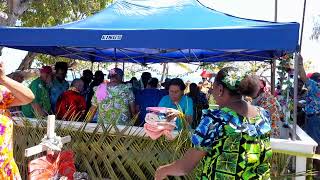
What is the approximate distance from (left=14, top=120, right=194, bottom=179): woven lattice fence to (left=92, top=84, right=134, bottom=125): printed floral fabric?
2.16 feet

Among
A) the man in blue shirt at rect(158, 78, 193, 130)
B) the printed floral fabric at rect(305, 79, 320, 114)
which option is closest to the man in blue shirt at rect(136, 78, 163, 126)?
the man in blue shirt at rect(158, 78, 193, 130)

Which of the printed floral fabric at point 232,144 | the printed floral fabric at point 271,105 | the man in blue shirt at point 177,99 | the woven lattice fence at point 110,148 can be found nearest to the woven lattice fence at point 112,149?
the woven lattice fence at point 110,148

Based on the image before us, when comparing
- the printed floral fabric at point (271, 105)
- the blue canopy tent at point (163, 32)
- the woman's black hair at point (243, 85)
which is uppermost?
the blue canopy tent at point (163, 32)

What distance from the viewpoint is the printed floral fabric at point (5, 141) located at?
2.75m

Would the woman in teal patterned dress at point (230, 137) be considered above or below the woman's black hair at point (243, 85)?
below

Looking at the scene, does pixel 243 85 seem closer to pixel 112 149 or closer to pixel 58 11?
pixel 112 149

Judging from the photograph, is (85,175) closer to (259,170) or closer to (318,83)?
(259,170)

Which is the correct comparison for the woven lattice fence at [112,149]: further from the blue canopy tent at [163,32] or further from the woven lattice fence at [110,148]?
the blue canopy tent at [163,32]

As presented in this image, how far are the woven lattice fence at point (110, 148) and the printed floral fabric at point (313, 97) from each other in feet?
10.3

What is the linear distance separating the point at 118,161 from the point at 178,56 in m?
5.68

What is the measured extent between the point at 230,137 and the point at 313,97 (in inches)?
169

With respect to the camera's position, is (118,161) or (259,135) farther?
(118,161)


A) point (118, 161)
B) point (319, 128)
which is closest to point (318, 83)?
point (319, 128)

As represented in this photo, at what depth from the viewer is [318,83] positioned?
21.0 feet
